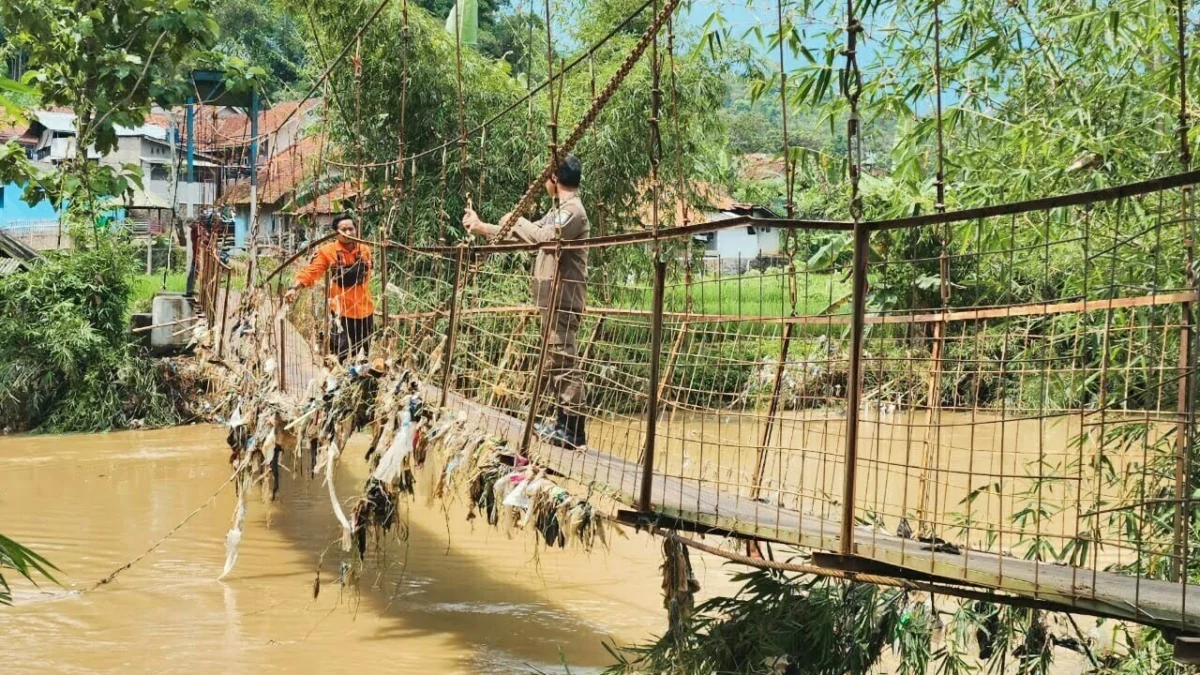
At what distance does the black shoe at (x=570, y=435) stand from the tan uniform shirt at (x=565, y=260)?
363mm

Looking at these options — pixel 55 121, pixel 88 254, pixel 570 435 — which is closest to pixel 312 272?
pixel 570 435

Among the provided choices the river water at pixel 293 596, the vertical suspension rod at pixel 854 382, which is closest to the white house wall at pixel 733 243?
the river water at pixel 293 596

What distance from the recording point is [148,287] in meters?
14.8

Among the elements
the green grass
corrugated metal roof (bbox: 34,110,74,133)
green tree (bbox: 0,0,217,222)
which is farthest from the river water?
corrugated metal roof (bbox: 34,110,74,133)

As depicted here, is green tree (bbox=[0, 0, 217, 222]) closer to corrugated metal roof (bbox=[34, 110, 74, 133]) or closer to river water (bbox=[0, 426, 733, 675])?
river water (bbox=[0, 426, 733, 675])

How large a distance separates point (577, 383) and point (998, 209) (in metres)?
Answer: 2.12

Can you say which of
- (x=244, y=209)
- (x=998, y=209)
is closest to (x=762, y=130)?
(x=244, y=209)

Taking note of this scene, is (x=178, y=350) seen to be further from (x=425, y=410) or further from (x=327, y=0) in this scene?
(x=425, y=410)

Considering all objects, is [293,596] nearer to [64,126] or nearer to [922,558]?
[922,558]

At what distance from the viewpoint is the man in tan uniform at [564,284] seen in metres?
3.97

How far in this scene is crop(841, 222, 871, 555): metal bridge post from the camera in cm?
244

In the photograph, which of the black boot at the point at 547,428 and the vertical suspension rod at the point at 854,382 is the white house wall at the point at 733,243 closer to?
the black boot at the point at 547,428

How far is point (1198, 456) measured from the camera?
327 centimetres

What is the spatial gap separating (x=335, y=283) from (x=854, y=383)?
137 inches
